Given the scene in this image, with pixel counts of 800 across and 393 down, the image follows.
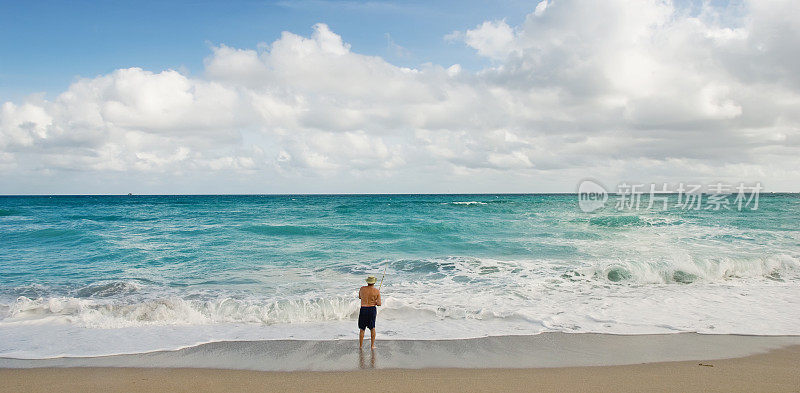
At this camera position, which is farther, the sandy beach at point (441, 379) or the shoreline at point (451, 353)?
the shoreline at point (451, 353)

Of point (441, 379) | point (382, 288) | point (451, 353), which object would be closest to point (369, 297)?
point (451, 353)

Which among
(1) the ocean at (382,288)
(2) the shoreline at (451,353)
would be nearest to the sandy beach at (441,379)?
(2) the shoreline at (451,353)

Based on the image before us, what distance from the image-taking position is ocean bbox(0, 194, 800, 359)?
27.0 feet

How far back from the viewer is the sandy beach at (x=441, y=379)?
5.54 m

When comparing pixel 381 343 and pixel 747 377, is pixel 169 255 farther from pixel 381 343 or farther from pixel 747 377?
pixel 747 377

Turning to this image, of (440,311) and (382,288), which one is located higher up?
(440,311)

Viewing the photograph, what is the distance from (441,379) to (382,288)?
6252 millimetres

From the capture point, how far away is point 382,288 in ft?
39.3

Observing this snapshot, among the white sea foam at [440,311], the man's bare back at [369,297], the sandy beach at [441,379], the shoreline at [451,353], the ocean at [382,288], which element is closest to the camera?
the sandy beach at [441,379]

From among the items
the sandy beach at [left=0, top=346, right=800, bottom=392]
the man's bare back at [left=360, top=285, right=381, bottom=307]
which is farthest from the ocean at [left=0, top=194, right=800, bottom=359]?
the sandy beach at [left=0, top=346, right=800, bottom=392]

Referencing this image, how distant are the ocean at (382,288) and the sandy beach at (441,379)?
116 centimetres

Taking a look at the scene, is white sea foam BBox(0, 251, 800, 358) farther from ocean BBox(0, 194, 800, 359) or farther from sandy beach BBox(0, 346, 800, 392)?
sandy beach BBox(0, 346, 800, 392)

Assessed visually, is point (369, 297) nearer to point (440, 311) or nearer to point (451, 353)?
point (451, 353)

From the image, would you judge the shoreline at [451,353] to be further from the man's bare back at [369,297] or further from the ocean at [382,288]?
the man's bare back at [369,297]
